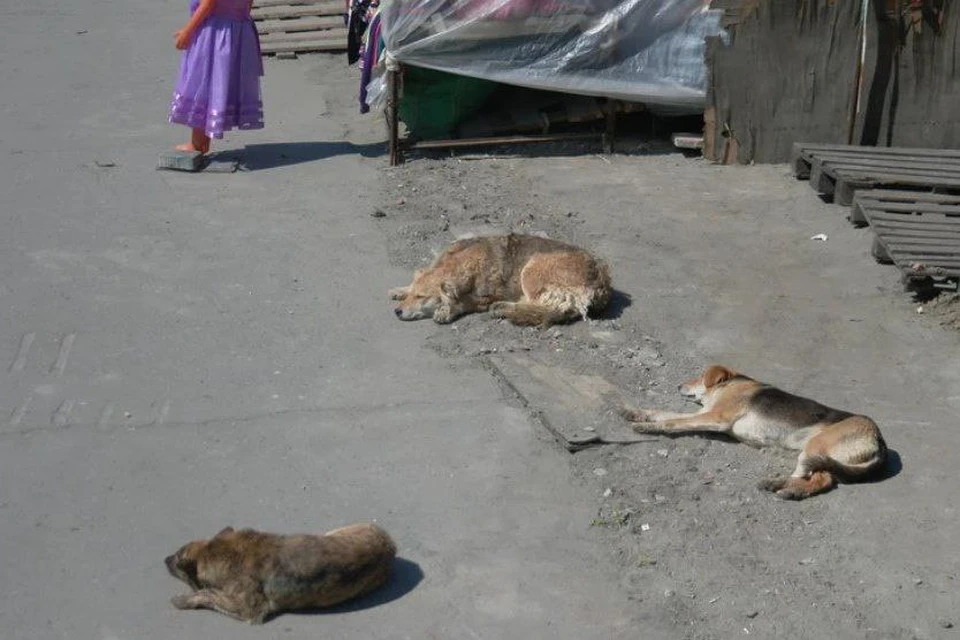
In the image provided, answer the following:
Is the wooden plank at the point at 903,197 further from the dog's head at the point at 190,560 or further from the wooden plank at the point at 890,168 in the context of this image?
the dog's head at the point at 190,560

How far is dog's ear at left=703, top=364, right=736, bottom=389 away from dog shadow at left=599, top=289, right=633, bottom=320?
57.7 inches

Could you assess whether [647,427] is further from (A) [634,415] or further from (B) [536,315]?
(B) [536,315]

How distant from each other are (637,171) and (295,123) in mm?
3796

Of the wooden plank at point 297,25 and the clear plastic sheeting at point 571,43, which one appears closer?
the clear plastic sheeting at point 571,43

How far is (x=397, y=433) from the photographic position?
6.97m

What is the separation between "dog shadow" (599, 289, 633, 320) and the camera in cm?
854

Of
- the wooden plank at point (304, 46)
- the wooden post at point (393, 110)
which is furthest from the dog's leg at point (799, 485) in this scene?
the wooden plank at point (304, 46)

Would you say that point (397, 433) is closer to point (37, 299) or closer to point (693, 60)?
point (37, 299)

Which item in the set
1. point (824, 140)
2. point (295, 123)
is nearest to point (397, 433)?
point (824, 140)

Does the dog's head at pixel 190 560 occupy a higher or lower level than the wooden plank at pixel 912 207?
lower

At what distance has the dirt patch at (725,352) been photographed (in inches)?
222

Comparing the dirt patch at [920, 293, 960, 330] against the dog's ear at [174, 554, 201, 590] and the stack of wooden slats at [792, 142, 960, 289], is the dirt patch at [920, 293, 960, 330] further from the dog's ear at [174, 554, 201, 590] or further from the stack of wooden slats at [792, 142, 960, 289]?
the dog's ear at [174, 554, 201, 590]

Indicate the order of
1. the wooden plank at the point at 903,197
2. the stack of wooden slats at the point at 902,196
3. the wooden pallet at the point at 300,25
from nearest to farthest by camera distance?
the stack of wooden slats at the point at 902,196
the wooden plank at the point at 903,197
the wooden pallet at the point at 300,25

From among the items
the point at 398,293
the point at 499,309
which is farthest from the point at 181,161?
the point at 499,309
